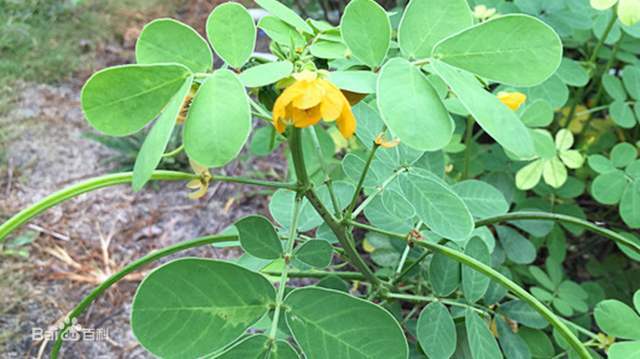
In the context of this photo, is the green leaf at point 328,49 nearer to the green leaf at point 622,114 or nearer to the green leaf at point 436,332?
the green leaf at point 436,332

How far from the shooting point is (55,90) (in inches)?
88.6

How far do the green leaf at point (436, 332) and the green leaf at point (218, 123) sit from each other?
44cm

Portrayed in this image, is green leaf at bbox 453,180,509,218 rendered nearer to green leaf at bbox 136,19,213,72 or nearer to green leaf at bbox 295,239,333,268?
green leaf at bbox 295,239,333,268

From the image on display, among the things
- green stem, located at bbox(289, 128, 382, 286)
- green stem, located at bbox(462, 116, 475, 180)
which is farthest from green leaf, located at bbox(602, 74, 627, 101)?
green stem, located at bbox(289, 128, 382, 286)

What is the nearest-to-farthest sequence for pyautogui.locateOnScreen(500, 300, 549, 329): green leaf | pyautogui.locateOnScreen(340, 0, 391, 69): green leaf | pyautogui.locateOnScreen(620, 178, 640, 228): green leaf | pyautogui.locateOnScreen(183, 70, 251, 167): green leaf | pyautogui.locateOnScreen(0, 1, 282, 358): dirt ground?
pyautogui.locateOnScreen(183, 70, 251, 167): green leaf → pyautogui.locateOnScreen(340, 0, 391, 69): green leaf → pyautogui.locateOnScreen(500, 300, 549, 329): green leaf → pyautogui.locateOnScreen(620, 178, 640, 228): green leaf → pyautogui.locateOnScreen(0, 1, 282, 358): dirt ground

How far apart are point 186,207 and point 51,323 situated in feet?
1.77

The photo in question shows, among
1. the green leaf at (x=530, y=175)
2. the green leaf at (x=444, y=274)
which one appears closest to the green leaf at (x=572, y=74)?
the green leaf at (x=530, y=175)

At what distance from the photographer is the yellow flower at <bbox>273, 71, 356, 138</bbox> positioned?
0.52 meters

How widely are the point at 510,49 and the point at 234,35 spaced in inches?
10.8

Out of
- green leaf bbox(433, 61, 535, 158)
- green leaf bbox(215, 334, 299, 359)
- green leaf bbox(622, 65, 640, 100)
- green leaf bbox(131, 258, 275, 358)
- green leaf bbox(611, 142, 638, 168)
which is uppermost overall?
green leaf bbox(433, 61, 535, 158)

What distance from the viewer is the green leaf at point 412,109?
519mm

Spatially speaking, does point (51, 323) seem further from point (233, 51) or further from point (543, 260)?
point (543, 260)

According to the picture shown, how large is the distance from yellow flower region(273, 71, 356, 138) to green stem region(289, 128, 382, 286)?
0.07m

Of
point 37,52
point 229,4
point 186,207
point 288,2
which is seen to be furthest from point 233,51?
point 37,52
